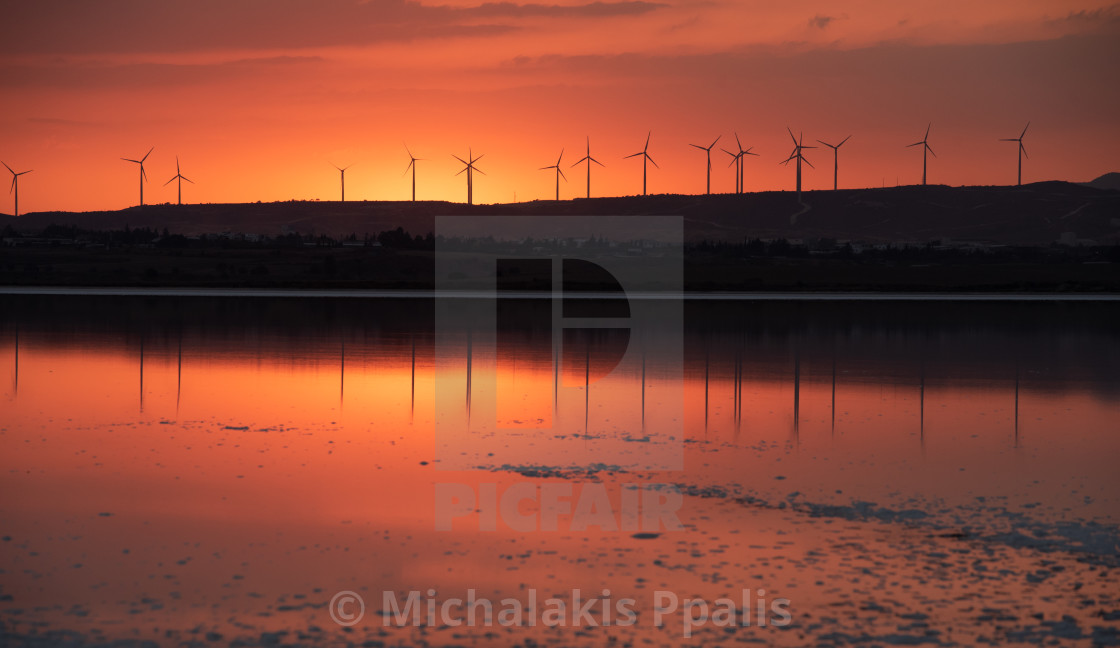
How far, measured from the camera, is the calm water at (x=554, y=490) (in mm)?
9672

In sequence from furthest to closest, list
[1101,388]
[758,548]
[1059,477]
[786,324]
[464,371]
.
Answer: [786,324] → [464,371] → [1101,388] → [1059,477] → [758,548]

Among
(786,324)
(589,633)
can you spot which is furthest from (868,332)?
(589,633)

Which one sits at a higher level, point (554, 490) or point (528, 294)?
point (528, 294)

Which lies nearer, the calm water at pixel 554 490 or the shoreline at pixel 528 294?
the calm water at pixel 554 490

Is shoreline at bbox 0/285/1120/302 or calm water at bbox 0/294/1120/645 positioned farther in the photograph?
shoreline at bbox 0/285/1120/302

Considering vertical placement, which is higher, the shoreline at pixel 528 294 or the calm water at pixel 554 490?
the shoreline at pixel 528 294

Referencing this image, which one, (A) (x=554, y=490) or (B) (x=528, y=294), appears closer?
(A) (x=554, y=490)

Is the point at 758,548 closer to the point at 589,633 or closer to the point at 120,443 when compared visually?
the point at 589,633

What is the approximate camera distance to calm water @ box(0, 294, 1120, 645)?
9.67 meters

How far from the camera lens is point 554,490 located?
14.2 metres

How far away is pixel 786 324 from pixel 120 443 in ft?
109

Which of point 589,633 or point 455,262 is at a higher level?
point 455,262

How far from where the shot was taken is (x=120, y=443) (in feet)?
55.7

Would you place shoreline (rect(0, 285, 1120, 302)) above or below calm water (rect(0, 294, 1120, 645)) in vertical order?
above
